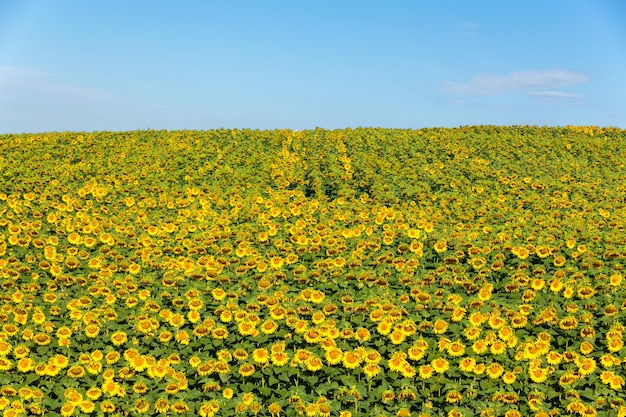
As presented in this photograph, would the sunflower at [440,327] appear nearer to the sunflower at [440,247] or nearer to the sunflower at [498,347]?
the sunflower at [498,347]

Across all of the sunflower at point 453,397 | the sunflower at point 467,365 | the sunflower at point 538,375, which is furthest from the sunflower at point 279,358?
the sunflower at point 538,375

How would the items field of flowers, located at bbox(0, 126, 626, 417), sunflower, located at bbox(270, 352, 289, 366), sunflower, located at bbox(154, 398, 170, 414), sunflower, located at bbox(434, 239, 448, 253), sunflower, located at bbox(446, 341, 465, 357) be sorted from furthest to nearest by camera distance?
sunflower, located at bbox(434, 239, 448, 253) → sunflower, located at bbox(446, 341, 465, 357) → sunflower, located at bbox(270, 352, 289, 366) → field of flowers, located at bbox(0, 126, 626, 417) → sunflower, located at bbox(154, 398, 170, 414)

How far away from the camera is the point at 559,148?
24531mm

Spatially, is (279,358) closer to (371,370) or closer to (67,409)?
(371,370)

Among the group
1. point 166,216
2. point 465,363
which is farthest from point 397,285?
point 166,216

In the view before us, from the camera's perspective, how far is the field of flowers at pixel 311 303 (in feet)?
21.3

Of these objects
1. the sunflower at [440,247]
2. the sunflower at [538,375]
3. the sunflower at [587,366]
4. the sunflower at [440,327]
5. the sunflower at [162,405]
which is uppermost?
the sunflower at [440,247]

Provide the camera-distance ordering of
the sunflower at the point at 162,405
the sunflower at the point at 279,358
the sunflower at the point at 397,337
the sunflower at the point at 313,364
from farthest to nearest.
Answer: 1. the sunflower at the point at 397,337
2. the sunflower at the point at 279,358
3. the sunflower at the point at 313,364
4. the sunflower at the point at 162,405

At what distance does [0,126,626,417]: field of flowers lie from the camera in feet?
21.3

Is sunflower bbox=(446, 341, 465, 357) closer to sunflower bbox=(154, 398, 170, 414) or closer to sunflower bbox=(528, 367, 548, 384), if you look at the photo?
sunflower bbox=(528, 367, 548, 384)

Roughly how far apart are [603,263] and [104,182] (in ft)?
46.8

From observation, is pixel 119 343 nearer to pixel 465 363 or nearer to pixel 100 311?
pixel 100 311

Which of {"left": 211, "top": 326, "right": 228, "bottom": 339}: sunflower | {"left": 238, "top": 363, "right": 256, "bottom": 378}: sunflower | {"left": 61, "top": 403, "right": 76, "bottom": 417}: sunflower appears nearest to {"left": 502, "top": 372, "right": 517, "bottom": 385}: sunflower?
{"left": 238, "top": 363, "right": 256, "bottom": 378}: sunflower

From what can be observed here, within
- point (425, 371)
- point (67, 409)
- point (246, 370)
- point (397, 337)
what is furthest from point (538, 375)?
point (67, 409)
